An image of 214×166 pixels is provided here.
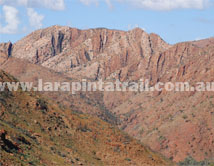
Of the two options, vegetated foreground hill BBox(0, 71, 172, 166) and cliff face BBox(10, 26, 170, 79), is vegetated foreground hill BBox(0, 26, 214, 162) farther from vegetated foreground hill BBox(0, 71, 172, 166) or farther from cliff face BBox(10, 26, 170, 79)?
vegetated foreground hill BBox(0, 71, 172, 166)

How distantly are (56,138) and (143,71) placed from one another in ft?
330

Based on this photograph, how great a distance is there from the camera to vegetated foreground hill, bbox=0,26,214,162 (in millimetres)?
67438

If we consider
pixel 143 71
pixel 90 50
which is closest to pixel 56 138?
pixel 143 71

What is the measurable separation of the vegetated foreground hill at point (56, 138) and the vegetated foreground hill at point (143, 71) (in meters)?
28.1

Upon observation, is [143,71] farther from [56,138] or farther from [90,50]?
[56,138]

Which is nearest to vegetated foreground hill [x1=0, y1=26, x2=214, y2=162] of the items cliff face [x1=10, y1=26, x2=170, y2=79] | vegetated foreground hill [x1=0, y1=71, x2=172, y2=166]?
cliff face [x1=10, y1=26, x2=170, y2=79]

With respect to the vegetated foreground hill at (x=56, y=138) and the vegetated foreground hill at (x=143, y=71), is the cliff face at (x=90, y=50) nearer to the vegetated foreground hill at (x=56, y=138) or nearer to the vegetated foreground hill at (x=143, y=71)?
the vegetated foreground hill at (x=143, y=71)

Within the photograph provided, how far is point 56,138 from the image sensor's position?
1271 inches

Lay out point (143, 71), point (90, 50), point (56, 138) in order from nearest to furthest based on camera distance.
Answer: point (56, 138), point (143, 71), point (90, 50)

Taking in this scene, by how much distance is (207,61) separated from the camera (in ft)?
282

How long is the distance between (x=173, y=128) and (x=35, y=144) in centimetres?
4456

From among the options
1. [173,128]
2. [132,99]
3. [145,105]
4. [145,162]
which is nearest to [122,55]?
[132,99]

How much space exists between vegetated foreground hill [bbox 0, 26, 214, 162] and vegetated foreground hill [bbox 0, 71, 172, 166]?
28113mm

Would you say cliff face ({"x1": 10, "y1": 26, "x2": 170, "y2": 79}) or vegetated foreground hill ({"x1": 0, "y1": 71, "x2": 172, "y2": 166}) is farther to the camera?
cliff face ({"x1": 10, "y1": 26, "x2": 170, "y2": 79})
